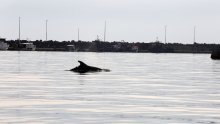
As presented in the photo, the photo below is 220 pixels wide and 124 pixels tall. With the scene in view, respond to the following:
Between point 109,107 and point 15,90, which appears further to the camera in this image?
point 15,90

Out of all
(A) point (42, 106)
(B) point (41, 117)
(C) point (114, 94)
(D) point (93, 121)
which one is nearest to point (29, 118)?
(B) point (41, 117)

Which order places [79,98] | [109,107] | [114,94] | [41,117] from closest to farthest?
[41,117] < [109,107] < [79,98] < [114,94]

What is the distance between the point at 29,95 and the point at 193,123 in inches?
546

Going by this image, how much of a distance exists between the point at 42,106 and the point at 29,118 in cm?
483

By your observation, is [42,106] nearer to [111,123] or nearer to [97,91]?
[111,123]

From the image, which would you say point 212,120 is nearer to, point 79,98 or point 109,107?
point 109,107

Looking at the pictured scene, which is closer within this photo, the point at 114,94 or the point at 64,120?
the point at 64,120

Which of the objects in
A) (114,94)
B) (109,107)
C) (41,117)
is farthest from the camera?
(114,94)

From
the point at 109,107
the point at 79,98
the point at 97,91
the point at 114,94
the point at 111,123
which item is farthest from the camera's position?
the point at 97,91

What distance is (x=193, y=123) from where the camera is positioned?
23203 millimetres

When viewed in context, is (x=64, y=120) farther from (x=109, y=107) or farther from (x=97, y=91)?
(x=97, y=91)

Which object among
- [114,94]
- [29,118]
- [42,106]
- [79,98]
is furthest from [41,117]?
[114,94]

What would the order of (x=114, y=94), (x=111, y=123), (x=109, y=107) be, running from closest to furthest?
(x=111, y=123)
(x=109, y=107)
(x=114, y=94)

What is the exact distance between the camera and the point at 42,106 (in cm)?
2895
